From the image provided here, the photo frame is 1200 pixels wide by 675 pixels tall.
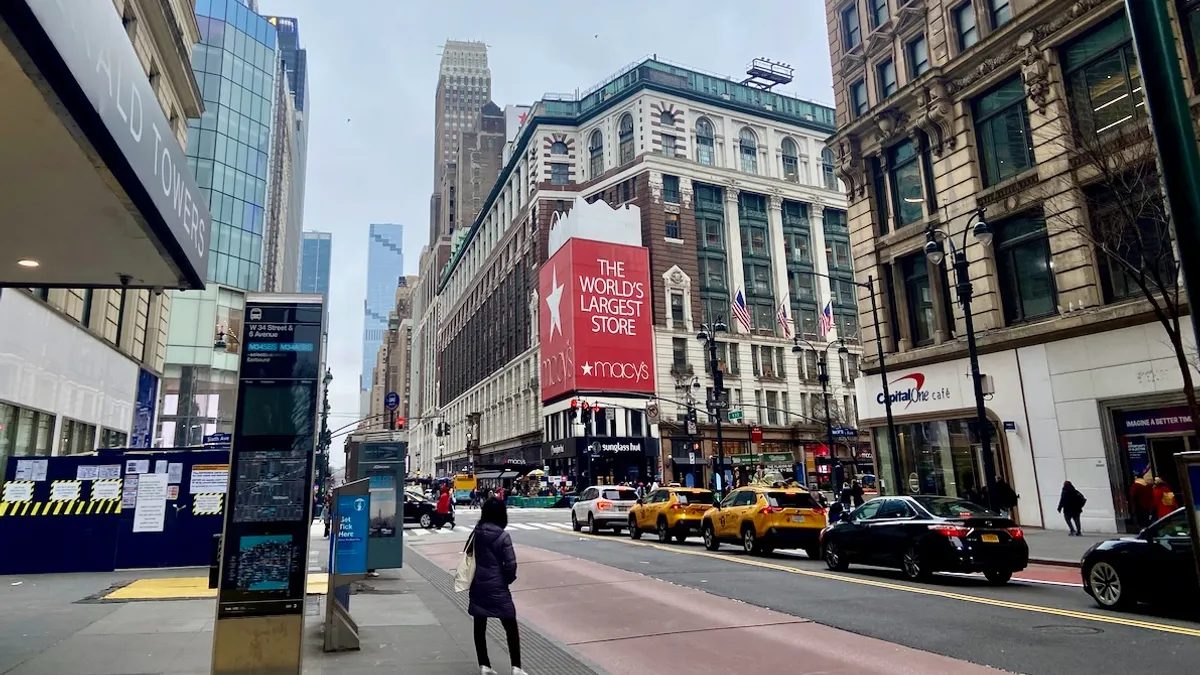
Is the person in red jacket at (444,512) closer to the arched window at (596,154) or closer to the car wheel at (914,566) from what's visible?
the car wheel at (914,566)

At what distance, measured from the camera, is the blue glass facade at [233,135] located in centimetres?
6066

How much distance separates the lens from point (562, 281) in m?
61.0

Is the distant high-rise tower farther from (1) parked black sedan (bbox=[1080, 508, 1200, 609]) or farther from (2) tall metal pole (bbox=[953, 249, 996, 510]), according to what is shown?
(1) parked black sedan (bbox=[1080, 508, 1200, 609])

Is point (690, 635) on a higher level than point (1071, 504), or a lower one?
lower

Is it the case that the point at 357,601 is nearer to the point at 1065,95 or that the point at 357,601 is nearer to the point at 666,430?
the point at 1065,95

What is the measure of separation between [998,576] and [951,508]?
1.41m

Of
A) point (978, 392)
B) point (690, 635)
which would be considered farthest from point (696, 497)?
point (690, 635)

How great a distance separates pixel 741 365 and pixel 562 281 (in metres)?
17.1

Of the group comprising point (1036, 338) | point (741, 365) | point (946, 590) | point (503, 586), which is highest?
point (741, 365)

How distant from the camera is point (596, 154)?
72000mm

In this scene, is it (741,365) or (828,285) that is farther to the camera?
(828,285)

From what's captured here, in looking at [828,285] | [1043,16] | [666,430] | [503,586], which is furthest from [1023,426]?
[828,285]

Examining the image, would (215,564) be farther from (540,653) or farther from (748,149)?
(748,149)

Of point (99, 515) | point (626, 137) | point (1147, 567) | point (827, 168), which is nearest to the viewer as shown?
point (1147, 567)
